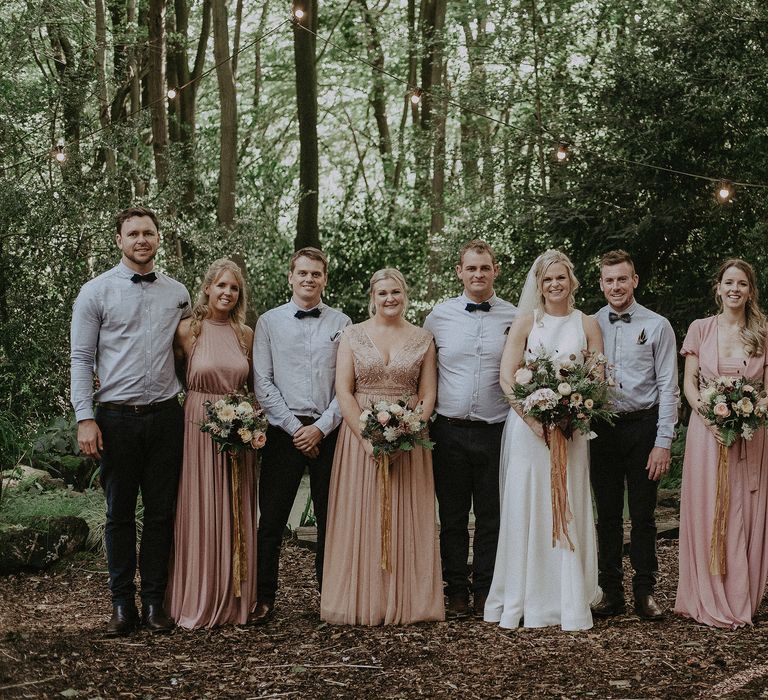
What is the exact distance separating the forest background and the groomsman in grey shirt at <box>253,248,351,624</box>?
4.50m

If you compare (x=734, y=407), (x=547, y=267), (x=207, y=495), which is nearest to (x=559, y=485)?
(x=734, y=407)

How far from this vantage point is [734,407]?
5.44 meters

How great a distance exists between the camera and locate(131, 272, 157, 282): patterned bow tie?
547cm

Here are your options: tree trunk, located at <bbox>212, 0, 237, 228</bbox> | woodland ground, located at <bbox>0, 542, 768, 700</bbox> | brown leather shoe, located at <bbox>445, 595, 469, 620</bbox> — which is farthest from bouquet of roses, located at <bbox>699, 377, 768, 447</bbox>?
tree trunk, located at <bbox>212, 0, 237, 228</bbox>

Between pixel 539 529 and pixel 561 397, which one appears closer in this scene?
pixel 561 397

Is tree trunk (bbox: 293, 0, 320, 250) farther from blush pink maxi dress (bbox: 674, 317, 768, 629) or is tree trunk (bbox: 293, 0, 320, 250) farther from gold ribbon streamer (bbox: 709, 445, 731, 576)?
gold ribbon streamer (bbox: 709, 445, 731, 576)

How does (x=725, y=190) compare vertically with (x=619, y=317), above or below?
above

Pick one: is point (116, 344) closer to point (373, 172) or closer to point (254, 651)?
point (254, 651)

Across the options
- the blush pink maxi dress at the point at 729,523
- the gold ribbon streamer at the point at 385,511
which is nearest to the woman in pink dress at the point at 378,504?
the gold ribbon streamer at the point at 385,511

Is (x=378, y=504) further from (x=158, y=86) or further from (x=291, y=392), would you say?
(x=158, y=86)

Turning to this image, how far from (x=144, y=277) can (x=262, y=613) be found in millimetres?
2042

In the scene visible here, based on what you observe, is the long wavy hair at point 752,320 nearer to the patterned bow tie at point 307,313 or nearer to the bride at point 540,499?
the bride at point 540,499

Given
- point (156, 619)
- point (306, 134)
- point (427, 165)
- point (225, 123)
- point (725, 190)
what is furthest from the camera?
point (427, 165)

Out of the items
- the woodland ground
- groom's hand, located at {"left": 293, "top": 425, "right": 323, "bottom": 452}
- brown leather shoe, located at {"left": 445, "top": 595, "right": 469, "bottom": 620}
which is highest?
groom's hand, located at {"left": 293, "top": 425, "right": 323, "bottom": 452}
